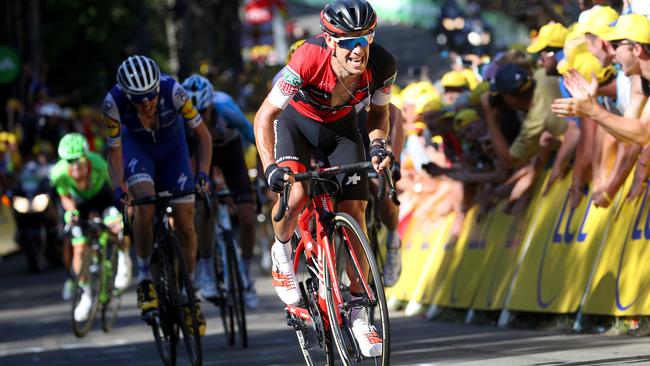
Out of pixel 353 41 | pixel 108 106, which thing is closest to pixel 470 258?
pixel 108 106

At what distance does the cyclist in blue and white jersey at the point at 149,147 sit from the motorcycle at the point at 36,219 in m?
13.0

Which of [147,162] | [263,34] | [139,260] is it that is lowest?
[139,260]

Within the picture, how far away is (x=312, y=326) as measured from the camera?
29.5ft

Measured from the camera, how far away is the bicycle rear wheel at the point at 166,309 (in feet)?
36.5

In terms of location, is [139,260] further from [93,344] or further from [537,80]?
[537,80]

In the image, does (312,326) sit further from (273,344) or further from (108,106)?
(273,344)

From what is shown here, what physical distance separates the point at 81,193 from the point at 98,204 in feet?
0.72

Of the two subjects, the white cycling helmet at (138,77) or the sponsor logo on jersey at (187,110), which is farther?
the sponsor logo on jersey at (187,110)

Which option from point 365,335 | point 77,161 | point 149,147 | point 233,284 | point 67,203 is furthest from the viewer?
point 77,161

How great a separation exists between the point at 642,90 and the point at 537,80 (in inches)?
90.4

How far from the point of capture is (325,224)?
8742mm

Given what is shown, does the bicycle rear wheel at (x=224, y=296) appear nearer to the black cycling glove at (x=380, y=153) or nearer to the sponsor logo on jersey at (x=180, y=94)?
the sponsor logo on jersey at (x=180, y=94)

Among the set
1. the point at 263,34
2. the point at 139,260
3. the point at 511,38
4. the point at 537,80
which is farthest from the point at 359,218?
the point at 263,34

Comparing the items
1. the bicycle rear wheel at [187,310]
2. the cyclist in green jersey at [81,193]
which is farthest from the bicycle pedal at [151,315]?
the cyclist in green jersey at [81,193]
